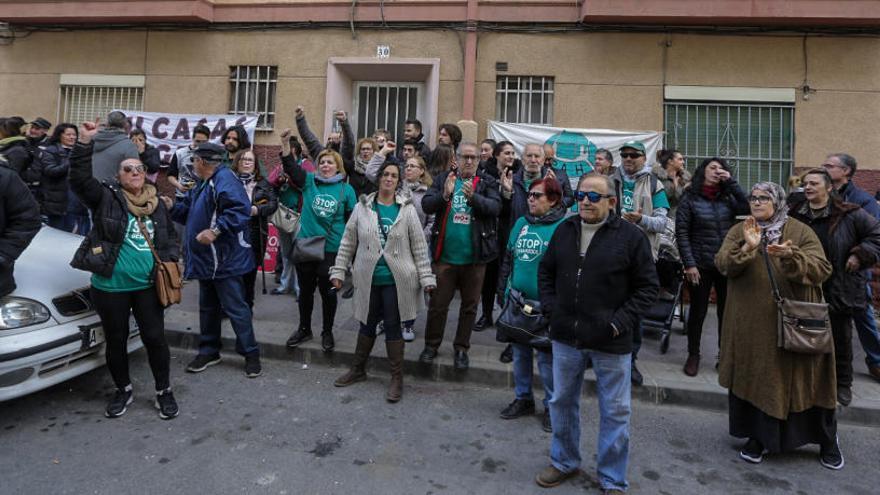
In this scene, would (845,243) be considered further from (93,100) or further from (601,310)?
(93,100)

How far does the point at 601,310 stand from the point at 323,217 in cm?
284

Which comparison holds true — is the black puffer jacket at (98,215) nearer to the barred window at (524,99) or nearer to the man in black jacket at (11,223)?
the man in black jacket at (11,223)

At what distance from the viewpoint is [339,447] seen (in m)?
3.36

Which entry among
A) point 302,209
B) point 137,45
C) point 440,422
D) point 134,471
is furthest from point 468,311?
point 137,45

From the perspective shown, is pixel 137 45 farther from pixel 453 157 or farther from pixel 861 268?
pixel 861 268

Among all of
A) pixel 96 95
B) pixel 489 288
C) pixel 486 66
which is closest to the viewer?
pixel 489 288

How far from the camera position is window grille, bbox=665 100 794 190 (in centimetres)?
803

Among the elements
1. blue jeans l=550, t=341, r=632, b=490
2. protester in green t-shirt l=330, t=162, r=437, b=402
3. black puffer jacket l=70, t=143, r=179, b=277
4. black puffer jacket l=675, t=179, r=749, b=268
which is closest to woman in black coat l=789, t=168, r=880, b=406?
black puffer jacket l=675, t=179, r=749, b=268

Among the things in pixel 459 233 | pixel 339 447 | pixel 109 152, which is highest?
pixel 109 152

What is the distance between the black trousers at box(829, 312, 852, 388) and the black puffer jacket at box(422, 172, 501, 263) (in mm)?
2694

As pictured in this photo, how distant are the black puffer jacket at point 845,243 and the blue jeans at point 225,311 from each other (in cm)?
459

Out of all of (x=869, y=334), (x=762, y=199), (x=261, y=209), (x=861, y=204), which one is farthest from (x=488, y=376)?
(x=861, y=204)

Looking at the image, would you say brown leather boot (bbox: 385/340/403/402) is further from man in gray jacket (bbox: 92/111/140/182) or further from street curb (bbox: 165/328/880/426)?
man in gray jacket (bbox: 92/111/140/182)

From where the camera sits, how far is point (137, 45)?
9.25m
